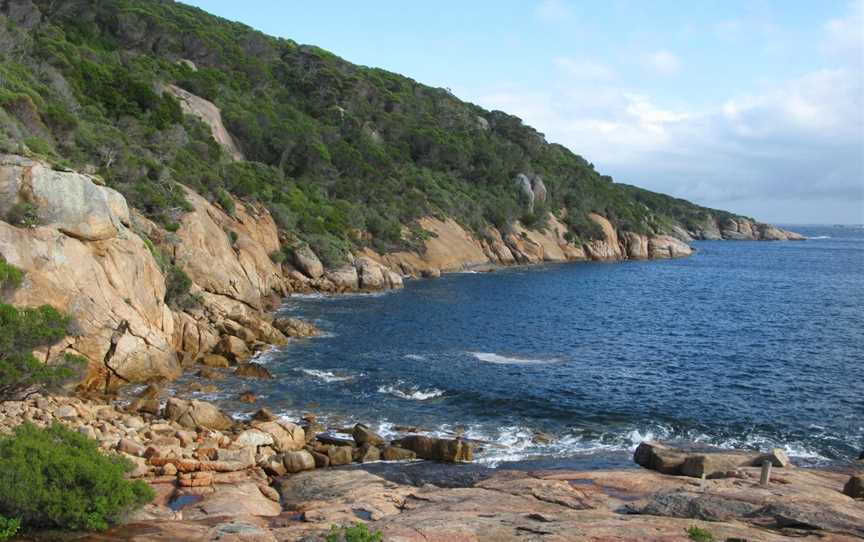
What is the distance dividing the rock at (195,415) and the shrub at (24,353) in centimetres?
375

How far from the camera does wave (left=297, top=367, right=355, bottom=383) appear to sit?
31.5 meters

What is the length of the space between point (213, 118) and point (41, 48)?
718 inches

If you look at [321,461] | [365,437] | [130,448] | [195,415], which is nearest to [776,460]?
[365,437]

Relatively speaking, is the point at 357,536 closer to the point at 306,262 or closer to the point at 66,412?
the point at 66,412

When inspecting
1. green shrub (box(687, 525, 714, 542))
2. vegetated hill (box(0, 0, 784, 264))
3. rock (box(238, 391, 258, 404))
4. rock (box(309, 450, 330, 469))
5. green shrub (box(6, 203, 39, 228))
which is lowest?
rock (box(309, 450, 330, 469))

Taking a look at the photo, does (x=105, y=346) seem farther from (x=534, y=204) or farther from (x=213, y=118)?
(x=534, y=204)

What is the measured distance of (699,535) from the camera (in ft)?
41.5

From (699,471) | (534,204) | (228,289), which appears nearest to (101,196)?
(228,289)

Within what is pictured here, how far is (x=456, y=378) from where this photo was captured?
32.7 m

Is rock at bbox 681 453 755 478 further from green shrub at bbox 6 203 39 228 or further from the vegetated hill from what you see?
the vegetated hill

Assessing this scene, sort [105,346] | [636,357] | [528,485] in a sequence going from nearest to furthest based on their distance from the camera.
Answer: [528,485] < [105,346] < [636,357]

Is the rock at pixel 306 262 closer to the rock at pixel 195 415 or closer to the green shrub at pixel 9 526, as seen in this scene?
the rock at pixel 195 415

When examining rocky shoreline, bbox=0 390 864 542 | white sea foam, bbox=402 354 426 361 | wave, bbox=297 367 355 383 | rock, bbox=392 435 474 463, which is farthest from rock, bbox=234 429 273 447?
white sea foam, bbox=402 354 426 361

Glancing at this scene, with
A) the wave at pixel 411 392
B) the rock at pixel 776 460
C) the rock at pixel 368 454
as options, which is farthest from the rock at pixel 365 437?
the rock at pixel 776 460
